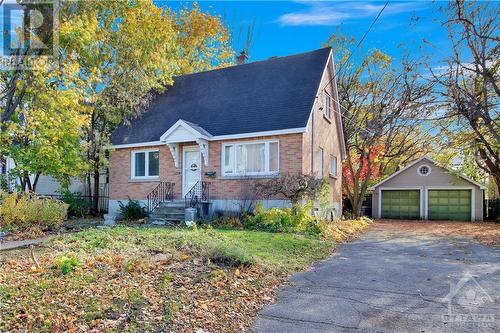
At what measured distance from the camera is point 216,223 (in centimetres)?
1330

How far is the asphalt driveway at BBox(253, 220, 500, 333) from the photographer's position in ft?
15.0

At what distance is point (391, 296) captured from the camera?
568cm

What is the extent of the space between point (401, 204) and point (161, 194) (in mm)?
16393

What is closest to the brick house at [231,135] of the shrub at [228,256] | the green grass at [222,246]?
the green grass at [222,246]

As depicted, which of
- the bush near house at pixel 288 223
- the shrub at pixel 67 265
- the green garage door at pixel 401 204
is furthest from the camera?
the green garage door at pixel 401 204

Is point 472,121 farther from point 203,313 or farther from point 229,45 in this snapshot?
point 229,45

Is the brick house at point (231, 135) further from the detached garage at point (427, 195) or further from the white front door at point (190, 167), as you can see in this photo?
the detached garage at point (427, 195)

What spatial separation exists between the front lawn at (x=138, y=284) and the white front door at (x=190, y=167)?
7.38 meters

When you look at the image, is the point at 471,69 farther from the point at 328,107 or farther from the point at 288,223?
the point at 288,223

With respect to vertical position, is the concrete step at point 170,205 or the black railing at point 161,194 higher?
the black railing at point 161,194

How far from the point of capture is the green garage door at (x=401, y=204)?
23781 mm

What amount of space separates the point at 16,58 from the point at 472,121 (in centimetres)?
1618

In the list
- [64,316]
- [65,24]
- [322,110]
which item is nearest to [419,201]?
[322,110]

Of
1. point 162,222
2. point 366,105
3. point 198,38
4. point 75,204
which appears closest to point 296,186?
point 162,222
